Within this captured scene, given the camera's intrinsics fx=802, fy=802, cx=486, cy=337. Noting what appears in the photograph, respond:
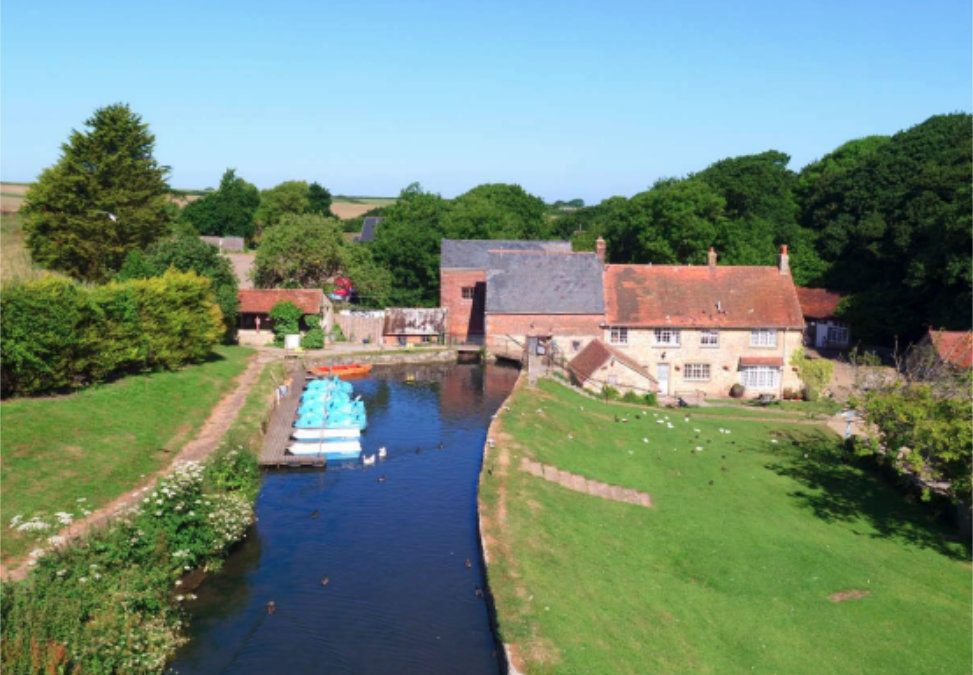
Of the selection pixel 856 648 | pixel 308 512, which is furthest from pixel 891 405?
pixel 308 512

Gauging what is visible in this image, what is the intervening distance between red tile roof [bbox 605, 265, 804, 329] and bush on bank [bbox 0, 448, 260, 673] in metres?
31.8

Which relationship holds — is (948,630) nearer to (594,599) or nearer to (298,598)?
(594,599)

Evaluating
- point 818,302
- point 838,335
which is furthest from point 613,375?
point 818,302

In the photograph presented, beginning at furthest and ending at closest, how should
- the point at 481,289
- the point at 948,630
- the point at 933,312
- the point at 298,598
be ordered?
the point at 481,289
the point at 933,312
the point at 298,598
the point at 948,630

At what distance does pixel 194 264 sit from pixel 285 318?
7139 millimetres

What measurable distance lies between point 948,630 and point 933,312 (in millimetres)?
38496

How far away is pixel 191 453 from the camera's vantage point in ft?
101

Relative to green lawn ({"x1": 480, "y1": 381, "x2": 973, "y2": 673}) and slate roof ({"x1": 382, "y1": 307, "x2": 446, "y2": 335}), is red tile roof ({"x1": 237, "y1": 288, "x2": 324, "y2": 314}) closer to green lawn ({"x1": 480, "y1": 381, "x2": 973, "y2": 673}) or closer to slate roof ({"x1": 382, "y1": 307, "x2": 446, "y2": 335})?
slate roof ({"x1": 382, "y1": 307, "x2": 446, "y2": 335})

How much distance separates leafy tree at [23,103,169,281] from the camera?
54.6 meters

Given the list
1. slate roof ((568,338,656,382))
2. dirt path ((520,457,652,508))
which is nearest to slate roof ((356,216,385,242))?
slate roof ((568,338,656,382))

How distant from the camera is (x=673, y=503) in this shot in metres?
28.5

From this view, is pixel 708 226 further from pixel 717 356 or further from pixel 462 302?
pixel 462 302

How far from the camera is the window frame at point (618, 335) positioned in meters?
51.6

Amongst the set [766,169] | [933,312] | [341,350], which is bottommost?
[341,350]
